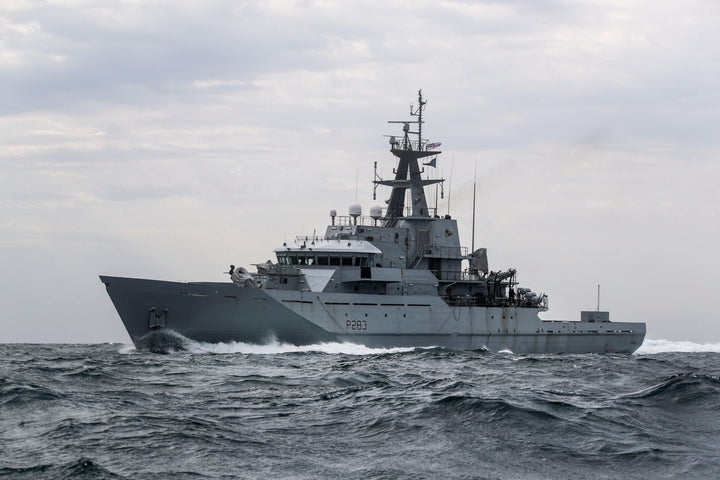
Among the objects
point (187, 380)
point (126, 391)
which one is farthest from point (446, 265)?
point (126, 391)

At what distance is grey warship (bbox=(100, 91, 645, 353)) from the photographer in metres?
30.2

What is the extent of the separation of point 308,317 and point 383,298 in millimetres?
3905

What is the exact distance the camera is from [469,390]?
59.6ft

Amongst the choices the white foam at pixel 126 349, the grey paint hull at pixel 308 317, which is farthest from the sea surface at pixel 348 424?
the white foam at pixel 126 349

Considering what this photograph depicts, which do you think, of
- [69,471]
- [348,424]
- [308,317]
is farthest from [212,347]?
[69,471]

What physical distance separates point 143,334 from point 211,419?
16682mm

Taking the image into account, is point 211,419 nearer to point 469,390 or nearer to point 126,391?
point 126,391

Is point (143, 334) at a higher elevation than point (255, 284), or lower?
lower

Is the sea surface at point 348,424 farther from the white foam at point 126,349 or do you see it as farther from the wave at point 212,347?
the white foam at point 126,349

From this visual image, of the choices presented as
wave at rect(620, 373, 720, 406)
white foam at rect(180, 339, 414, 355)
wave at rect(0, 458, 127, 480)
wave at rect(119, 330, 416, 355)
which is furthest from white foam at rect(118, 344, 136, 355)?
wave at rect(0, 458, 127, 480)

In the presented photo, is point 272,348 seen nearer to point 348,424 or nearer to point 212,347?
point 212,347

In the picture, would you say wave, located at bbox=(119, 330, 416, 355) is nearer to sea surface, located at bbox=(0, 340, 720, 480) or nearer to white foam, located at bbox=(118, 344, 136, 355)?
white foam, located at bbox=(118, 344, 136, 355)

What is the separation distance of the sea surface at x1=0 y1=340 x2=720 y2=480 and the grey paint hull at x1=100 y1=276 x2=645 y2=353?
693cm

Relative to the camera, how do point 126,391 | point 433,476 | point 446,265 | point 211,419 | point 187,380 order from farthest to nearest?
point 446,265 → point 187,380 → point 126,391 → point 211,419 → point 433,476
